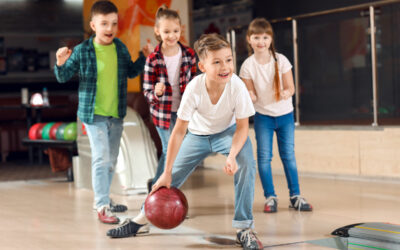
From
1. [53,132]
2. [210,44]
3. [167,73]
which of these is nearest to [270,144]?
[167,73]

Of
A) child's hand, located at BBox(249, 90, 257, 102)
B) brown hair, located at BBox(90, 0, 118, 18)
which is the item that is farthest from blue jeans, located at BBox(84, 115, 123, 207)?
child's hand, located at BBox(249, 90, 257, 102)

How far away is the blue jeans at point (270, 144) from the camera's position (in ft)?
11.6

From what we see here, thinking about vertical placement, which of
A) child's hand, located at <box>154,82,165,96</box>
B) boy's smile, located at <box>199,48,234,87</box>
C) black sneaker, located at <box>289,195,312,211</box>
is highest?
boy's smile, located at <box>199,48,234,87</box>

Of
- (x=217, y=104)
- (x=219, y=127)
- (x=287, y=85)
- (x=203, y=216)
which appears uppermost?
(x=287, y=85)

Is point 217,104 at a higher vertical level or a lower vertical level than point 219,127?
higher

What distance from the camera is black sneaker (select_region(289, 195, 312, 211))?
3510 mm

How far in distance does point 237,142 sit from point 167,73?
80 cm

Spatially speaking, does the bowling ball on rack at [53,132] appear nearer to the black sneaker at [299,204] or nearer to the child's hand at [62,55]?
the child's hand at [62,55]

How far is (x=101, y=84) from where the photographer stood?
3.36 meters

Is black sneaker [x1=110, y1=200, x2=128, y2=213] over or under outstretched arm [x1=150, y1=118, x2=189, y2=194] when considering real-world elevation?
under

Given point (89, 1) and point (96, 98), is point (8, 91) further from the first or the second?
point (96, 98)

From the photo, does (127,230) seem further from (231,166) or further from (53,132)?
(53,132)

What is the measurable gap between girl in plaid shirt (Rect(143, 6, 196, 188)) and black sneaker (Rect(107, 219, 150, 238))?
0.53m

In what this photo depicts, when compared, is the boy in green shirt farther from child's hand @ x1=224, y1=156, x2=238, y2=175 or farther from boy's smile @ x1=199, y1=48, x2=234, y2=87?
child's hand @ x1=224, y1=156, x2=238, y2=175
